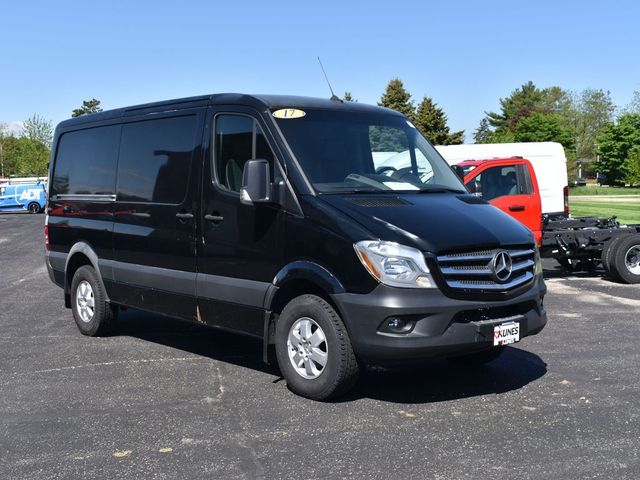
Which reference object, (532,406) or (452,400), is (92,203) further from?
(532,406)

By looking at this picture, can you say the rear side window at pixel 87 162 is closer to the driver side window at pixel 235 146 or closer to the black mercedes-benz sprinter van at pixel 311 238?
the black mercedes-benz sprinter van at pixel 311 238

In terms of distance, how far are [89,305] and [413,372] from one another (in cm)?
384

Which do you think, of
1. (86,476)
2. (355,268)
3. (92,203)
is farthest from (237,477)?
(92,203)

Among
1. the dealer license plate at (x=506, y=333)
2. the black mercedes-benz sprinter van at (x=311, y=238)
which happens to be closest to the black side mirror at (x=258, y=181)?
the black mercedes-benz sprinter van at (x=311, y=238)

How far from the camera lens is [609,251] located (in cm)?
1311

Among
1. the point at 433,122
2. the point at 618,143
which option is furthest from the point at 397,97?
the point at 618,143

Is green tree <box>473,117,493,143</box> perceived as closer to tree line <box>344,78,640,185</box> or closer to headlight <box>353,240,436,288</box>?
tree line <box>344,78,640,185</box>

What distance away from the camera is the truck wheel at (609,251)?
1306 centimetres

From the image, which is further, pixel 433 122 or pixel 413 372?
pixel 433 122

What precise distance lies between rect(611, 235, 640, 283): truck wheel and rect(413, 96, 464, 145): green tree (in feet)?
226

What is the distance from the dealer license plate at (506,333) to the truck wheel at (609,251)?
7.89m

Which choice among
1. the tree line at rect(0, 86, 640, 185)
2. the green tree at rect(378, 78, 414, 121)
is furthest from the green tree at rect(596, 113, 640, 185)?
the green tree at rect(378, 78, 414, 121)

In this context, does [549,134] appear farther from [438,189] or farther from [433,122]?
[438,189]

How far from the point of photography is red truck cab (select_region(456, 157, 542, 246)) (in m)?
13.1
